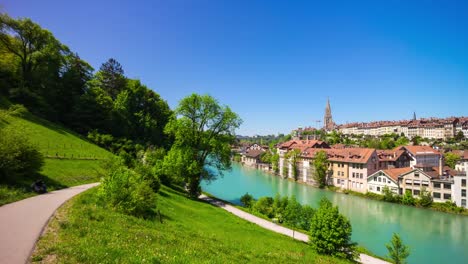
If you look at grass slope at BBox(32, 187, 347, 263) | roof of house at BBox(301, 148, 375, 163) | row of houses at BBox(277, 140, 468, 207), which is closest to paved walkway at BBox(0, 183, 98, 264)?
grass slope at BBox(32, 187, 347, 263)

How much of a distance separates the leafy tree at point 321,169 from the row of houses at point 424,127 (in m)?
94.1

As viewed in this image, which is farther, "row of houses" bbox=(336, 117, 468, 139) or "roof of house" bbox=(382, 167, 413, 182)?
"row of houses" bbox=(336, 117, 468, 139)

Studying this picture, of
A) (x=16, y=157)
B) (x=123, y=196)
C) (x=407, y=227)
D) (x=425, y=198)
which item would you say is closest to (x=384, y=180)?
(x=425, y=198)

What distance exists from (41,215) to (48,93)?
40158mm

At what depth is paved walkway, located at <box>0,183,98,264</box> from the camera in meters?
6.72

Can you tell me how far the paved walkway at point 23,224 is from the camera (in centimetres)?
672

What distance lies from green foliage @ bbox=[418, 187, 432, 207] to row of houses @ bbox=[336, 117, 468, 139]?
97700 mm

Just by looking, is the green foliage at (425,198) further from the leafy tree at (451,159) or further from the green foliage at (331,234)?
the leafy tree at (451,159)

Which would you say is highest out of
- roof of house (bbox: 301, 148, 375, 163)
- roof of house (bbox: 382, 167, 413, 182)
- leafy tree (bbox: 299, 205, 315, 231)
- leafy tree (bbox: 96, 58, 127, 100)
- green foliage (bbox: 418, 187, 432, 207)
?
leafy tree (bbox: 96, 58, 127, 100)

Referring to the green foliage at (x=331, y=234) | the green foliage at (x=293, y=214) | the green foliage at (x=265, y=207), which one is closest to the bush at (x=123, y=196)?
the green foliage at (x=331, y=234)

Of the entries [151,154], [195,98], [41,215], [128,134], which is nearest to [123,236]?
[41,215]

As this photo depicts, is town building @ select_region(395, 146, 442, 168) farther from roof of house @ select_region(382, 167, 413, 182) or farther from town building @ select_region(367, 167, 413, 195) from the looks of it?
town building @ select_region(367, 167, 413, 195)

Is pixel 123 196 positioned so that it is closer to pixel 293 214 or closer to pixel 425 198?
pixel 293 214

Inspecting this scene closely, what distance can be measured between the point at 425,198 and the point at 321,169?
19.4 m
